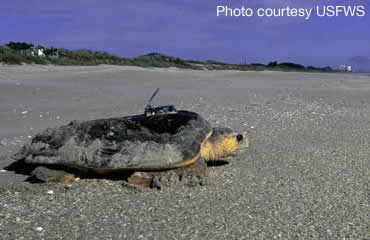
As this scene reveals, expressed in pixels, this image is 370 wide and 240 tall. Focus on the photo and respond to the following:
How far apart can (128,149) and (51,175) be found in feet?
1.98

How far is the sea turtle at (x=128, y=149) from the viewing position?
3.10 metres

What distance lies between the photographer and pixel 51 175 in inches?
124

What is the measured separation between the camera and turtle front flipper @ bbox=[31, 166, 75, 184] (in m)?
3.13

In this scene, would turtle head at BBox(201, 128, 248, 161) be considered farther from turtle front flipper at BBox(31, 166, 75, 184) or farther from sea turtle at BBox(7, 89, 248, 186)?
turtle front flipper at BBox(31, 166, 75, 184)

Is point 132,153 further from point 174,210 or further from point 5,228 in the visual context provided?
point 5,228

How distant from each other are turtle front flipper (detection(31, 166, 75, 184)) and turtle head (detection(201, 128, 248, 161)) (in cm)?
107

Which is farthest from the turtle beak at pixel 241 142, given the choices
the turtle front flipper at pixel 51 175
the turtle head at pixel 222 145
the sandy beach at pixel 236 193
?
the turtle front flipper at pixel 51 175

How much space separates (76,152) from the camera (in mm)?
3160

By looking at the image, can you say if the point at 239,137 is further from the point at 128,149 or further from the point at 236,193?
the point at 128,149

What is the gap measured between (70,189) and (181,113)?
1.13 m

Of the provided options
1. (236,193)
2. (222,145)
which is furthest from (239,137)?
(236,193)

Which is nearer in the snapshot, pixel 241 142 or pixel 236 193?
pixel 236 193

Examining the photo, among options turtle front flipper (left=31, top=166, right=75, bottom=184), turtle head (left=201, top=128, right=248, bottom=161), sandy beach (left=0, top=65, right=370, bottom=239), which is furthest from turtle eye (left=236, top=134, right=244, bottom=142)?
turtle front flipper (left=31, top=166, right=75, bottom=184)

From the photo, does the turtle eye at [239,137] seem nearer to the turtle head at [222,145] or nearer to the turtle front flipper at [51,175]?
the turtle head at [222,145]
